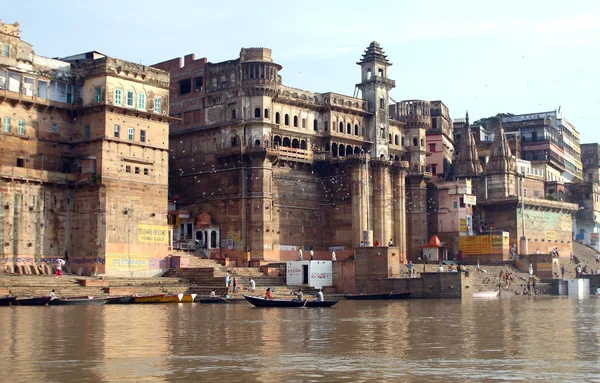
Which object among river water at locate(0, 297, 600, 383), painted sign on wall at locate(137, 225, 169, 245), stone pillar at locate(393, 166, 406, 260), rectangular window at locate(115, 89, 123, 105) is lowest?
river water at locate(0, 297, 600, 383)

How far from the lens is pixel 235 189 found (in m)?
68.5

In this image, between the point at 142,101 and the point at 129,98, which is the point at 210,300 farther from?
the point at 142,101

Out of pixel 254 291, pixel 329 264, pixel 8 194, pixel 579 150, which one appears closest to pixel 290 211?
pixel 329 264

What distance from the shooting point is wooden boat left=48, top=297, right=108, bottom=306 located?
46.1 meters

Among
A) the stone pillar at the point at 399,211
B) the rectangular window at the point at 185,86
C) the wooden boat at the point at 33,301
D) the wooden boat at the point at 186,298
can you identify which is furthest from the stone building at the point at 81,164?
the stone pillar at the point at 399,211

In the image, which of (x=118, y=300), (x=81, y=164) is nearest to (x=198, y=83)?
(x=81, y=164)

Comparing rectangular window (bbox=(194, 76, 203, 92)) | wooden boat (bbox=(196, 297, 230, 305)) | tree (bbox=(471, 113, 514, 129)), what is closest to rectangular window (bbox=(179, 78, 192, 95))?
rectangular window (bbox=(194, 76, 203, 92))

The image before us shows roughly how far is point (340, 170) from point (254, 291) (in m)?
19.5

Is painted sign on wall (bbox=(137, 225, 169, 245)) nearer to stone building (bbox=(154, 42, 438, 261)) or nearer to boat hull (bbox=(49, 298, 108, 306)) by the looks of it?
stone building (bbox=(154, 42, 438, 261))

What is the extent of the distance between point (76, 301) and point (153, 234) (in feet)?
45.0

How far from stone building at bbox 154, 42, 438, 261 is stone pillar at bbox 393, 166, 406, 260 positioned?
0.08 metres

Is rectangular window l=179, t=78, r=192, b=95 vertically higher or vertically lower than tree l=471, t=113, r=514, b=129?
lower

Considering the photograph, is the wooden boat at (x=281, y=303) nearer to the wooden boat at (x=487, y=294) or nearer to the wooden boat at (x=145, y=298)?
the wooden boat at (x=145, y=298)

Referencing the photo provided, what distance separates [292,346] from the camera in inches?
1075
